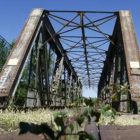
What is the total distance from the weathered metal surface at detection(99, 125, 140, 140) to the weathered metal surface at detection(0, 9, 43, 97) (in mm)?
3783

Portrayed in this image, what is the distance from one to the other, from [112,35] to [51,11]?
12.7 ft

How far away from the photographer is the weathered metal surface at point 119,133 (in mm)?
2080

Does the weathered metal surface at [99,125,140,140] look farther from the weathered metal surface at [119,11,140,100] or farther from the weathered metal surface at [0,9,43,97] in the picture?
the weathered metal surface at [0,9,43,97]

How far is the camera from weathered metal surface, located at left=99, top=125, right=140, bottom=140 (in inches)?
81.9

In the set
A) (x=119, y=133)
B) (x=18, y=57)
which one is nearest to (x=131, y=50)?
(x=18, y=57)

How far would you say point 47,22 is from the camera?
10.8 metres

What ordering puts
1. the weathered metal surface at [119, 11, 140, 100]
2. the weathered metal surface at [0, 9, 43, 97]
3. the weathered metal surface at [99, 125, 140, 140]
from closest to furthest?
1. the weathered metal surface at [99, 125, 140, 140]
2. the weathered metal surface at [0, 9, 43, 97]
3. the weathered metal surface at [119, 11, 140, 100]

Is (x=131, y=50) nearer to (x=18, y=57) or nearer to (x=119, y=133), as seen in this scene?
(x=18, y=57)

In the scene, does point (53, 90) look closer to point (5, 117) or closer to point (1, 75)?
point (1, 75)

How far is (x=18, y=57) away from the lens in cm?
691

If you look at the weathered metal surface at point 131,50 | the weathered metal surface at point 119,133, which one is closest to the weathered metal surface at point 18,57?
the weathered metal surface at point 131,50

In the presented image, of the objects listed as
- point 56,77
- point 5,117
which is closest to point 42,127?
point 5,117

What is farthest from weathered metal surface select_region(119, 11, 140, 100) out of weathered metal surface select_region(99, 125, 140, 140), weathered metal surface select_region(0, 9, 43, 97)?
weathered metal surface select_region(99, 125, 140, 140)

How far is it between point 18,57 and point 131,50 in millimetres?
3298
